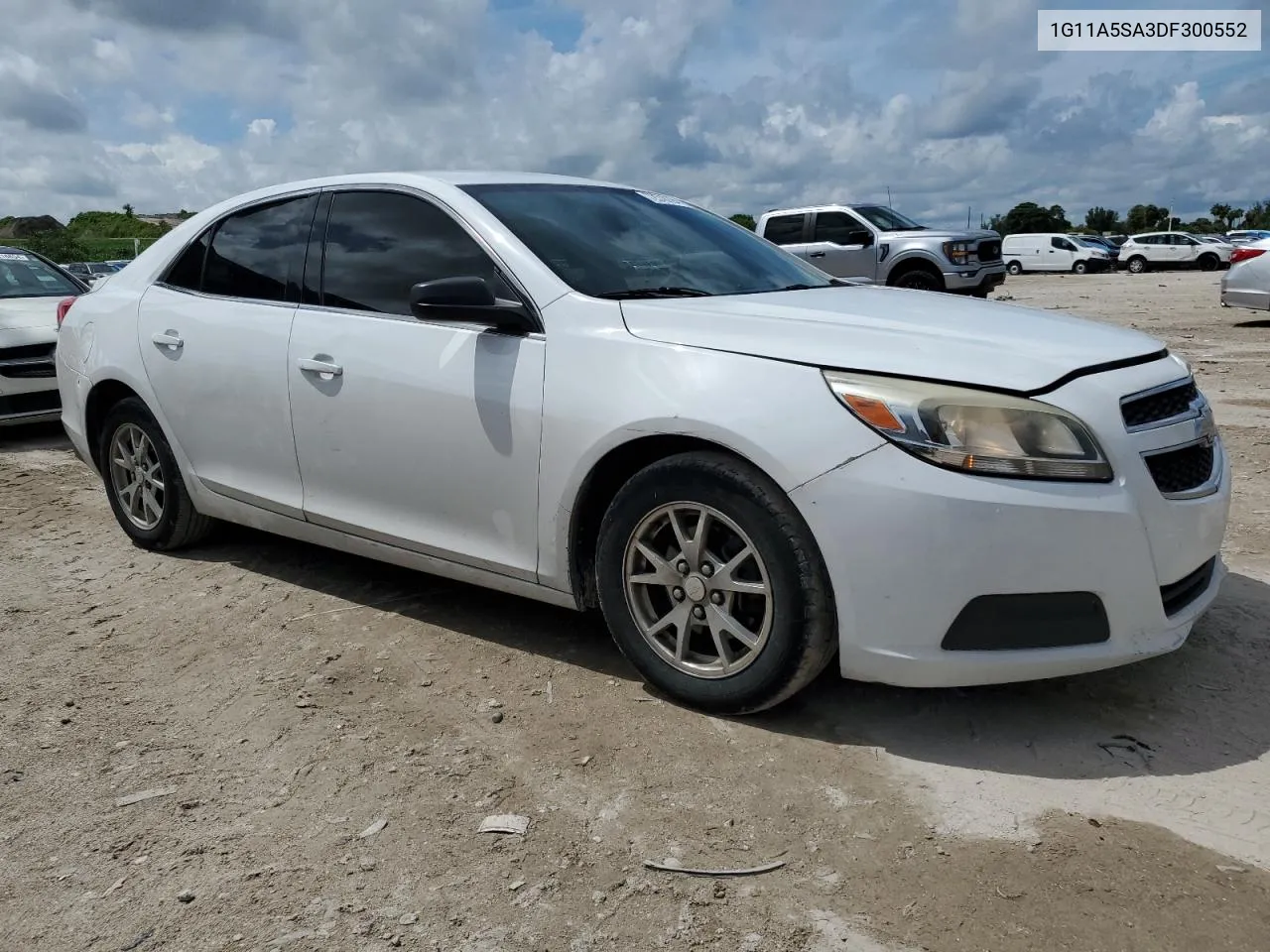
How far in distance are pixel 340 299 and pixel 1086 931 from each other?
123 inches

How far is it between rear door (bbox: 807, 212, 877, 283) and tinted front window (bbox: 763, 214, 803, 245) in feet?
0.99

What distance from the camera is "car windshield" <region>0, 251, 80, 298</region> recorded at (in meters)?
9.38

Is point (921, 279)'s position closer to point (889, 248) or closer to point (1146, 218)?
point (889, 248)

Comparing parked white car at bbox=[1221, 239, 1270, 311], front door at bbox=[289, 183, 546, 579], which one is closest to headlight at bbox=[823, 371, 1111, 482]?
front door at bbox=[289, 183, 546, 579]

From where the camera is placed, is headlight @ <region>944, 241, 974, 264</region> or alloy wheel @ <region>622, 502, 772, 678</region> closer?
alloy wheel @ <region>622, 502, 772, 678</region>

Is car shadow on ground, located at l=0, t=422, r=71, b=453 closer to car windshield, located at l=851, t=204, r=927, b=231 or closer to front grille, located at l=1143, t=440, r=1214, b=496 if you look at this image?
front grille, located at l=1143, t=440, r=1214, b=496

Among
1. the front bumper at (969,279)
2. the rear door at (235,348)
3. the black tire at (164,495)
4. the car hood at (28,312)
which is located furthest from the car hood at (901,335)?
the front bumper at (969,279)

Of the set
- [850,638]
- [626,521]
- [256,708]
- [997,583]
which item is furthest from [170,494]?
[997,583]

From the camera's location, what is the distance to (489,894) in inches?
96.3

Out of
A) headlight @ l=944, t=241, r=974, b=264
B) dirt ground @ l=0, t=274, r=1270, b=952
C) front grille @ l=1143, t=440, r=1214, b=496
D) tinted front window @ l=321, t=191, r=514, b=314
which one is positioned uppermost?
headlight @ l=944, t=241, r=974, b=264

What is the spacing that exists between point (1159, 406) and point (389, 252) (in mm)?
2583

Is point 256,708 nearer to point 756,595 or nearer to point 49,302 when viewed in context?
point 756,595

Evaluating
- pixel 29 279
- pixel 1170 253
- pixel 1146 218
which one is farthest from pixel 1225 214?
pixel 29 279

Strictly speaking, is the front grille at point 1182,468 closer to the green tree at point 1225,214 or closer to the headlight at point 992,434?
the headlight at point 992,434
